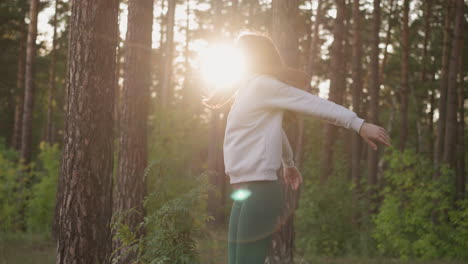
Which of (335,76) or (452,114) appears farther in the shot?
(335,76)

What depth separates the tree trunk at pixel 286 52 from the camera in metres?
8.25

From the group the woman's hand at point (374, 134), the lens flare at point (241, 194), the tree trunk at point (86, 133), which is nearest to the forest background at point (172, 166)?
the tree trunk at point (86, 133)

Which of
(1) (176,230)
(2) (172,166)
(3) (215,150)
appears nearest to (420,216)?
(2) (172,166)

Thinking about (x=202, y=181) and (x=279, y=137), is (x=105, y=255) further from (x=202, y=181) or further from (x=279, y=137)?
(x=279, y=137)

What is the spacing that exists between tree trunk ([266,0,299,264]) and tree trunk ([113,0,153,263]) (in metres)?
2.13

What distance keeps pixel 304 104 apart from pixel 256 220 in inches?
31.8

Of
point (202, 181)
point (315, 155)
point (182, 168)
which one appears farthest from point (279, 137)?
point (315, 155)

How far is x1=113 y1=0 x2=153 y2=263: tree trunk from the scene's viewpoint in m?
8.64

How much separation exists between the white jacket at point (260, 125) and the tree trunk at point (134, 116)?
17.3ft

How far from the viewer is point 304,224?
14.6 m

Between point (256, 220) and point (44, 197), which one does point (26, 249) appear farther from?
point (256, 220)

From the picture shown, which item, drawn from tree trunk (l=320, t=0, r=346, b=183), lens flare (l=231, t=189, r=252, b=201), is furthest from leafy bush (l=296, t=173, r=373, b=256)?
lens flare (l=231, t=189, r=252, b=201)

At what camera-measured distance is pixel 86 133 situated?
219 inches

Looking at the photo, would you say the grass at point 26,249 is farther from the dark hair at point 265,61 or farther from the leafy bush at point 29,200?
the dark hair at point 265,61
